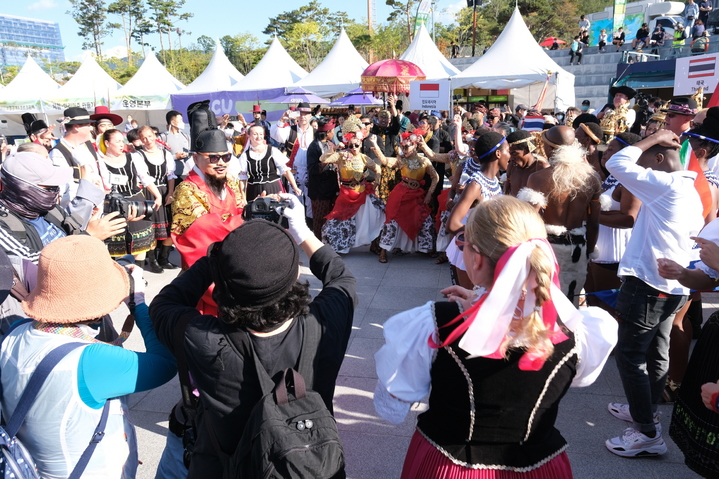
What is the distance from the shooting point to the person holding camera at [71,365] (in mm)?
1557

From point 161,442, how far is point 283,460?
230 cm

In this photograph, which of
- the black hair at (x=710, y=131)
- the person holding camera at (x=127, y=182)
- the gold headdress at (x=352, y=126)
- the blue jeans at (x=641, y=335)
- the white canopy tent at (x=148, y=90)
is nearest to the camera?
the blue jeans at (x=641, y=335)

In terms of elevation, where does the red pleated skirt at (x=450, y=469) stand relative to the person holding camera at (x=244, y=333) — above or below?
below

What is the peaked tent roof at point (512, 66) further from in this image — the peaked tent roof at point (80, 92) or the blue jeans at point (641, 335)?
the peaked tent roof at point (80, 92)

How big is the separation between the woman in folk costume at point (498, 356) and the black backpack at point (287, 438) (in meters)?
0.34

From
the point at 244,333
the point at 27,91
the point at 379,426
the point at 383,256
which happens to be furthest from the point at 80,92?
the point at 244,333

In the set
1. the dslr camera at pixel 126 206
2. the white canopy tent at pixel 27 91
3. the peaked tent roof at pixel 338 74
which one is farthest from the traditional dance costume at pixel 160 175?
the white canopy tent at pixel 27 91

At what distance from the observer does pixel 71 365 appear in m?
1.54

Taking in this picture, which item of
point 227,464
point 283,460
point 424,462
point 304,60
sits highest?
point 304,60

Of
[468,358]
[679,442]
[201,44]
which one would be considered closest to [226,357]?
[468,358]

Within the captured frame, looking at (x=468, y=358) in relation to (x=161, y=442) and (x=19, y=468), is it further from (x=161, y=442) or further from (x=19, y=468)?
(x=161, y=442)

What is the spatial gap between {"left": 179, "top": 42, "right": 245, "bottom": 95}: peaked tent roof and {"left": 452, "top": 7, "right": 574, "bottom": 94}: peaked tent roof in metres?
9.31

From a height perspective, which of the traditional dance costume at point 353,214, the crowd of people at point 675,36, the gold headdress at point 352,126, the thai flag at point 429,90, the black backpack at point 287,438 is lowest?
the traditional dance costume at point 353,214

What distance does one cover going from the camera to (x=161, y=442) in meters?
3.14
